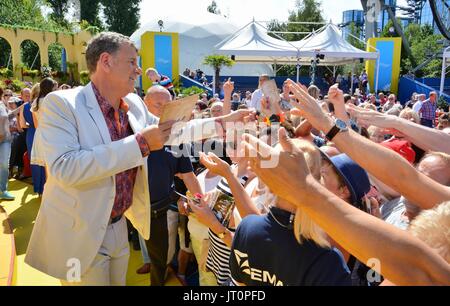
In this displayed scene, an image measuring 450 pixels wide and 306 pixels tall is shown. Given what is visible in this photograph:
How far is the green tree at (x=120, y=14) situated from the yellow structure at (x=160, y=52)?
26.4m

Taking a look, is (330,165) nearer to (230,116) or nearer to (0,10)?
(230,116)

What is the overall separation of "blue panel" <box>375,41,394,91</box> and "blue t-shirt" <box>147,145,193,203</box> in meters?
21.9

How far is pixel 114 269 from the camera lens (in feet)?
7.21

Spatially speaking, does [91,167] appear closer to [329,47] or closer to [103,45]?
[103,45]

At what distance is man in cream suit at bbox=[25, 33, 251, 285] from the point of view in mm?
1771

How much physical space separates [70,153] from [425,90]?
22.4 meters

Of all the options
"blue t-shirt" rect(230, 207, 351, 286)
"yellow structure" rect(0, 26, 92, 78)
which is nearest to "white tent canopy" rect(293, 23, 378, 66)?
"yellow structure" rect(0, 26, 92, 78)

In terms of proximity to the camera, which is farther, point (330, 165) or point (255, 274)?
point (330, 165)

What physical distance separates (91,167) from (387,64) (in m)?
Result: 23.8

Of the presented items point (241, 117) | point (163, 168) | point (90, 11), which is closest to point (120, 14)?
point (90, 11)

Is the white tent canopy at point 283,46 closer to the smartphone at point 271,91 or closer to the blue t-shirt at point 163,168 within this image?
the blue t-shirt at point 163,168

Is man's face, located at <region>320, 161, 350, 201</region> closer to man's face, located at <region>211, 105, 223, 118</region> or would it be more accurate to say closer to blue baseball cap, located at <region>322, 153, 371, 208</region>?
blue baseball cap, located at <region>322, 153, 371, 208</region>
